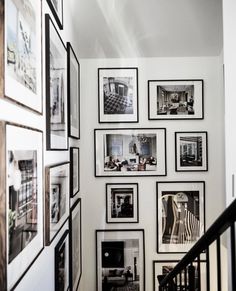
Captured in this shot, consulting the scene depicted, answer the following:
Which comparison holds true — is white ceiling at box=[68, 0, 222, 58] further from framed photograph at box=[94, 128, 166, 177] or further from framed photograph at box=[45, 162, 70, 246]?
framed photograph at box=[45, 162, 70, 246]

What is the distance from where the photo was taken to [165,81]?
3.49 meters

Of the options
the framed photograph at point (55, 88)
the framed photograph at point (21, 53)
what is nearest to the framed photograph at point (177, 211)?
the framed photograph at point (55, 88)

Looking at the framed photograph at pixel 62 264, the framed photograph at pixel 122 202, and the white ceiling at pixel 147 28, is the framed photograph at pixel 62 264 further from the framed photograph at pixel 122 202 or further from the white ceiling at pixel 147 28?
the white ceiling at pixel 147 28

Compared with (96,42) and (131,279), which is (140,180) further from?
(96,42)

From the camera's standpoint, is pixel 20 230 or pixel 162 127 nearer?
pixel 20 230

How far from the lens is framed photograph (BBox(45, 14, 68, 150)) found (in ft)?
5.56

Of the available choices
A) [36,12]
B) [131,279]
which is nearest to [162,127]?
[131,279]

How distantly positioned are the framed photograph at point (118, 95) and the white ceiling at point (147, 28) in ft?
0.61

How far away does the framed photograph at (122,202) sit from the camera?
11.4 ft

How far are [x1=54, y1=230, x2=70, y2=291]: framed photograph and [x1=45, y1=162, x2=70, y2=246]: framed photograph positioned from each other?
0.13 metres

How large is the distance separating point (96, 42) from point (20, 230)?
231 centimetres

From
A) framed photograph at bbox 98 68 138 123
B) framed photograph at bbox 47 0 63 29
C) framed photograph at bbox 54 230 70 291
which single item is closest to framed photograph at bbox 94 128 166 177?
framed photograph at bbox 98 68 138 123

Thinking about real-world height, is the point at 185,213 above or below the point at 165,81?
below

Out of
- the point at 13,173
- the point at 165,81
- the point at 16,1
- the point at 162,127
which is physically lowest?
the point at 13,173
